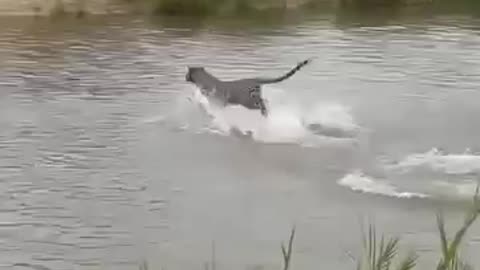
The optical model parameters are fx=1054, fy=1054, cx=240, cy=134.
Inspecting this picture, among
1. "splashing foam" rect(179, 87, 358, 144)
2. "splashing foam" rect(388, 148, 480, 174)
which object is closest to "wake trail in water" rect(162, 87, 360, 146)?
"splashing foam" rect(179, 87, 358, 144)

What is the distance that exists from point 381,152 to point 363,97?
2.13 feet

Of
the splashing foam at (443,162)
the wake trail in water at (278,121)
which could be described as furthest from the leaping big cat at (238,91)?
the splashing foam at (443,162)

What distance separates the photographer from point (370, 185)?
3.17 meters

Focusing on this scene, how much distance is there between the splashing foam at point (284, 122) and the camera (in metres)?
3.67

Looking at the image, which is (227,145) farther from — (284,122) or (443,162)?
(443,162)

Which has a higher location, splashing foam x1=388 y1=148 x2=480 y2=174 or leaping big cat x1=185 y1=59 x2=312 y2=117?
leaping big cat x1=185 y1=59 x2=312 y2=117

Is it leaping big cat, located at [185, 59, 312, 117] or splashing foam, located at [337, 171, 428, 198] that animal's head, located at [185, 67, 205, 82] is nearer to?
leaping big cat, located at [185, 59, 312, 117]

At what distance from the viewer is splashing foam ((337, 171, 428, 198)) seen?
121 inches

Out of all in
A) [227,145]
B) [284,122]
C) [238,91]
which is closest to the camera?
[227,145]

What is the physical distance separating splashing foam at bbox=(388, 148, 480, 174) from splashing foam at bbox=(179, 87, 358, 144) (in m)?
0.31

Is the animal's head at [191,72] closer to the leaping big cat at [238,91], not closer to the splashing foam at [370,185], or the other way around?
the leaping big cat at [238,91]

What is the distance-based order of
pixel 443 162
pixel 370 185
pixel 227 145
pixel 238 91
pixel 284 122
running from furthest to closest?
pixel 238 91 < pixel 284 122 < pixel 227 145 < pixel 443 162 < pixel 370 185

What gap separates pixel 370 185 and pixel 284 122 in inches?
25.3

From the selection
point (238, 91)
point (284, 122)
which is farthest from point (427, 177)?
point (238, 91)
